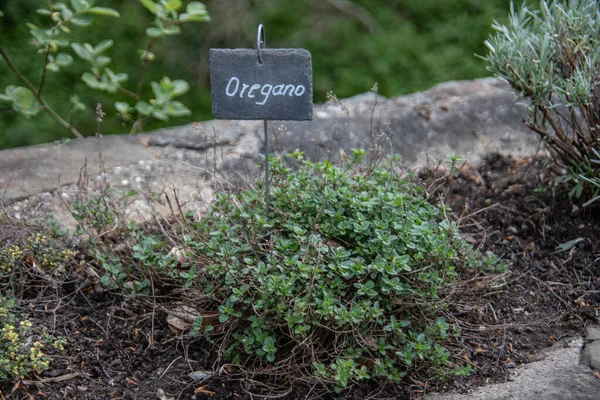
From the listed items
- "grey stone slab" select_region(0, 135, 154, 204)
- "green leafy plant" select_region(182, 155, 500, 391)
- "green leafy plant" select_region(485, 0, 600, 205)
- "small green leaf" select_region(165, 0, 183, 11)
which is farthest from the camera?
"small green leaf" select_region(165, 0, 183, 11)

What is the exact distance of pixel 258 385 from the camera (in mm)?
2188

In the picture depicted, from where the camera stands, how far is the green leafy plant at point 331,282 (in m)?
2.07

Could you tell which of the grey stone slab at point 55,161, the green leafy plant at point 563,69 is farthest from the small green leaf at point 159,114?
the green leafy plant at point 563,69

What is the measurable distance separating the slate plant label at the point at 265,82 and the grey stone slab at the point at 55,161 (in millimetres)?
945

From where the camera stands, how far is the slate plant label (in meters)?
2.21

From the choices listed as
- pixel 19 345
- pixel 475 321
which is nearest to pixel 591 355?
pixel 475 321

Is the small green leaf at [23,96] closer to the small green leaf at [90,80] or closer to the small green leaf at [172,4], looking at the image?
the small green leaf at [90,80]

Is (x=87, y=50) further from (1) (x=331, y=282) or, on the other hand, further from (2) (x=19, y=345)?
(1) (x=331, y=282)

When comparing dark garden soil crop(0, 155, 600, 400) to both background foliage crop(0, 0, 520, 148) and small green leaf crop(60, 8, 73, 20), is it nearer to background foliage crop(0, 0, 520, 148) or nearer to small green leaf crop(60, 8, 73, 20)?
small green leaf crop(60, 8, 73, 20)

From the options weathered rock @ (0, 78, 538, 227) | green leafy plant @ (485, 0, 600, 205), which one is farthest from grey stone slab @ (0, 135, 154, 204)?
green leafy plant @ (485, 0, 600, 205)

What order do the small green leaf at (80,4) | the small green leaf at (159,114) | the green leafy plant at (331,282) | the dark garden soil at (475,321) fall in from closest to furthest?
the green leafy plant at (331,282) → the dark garden soil at (475,321) → the small green leaf at (80,4) → the small green leaf at (159,114)

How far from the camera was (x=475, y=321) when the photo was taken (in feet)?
8.30

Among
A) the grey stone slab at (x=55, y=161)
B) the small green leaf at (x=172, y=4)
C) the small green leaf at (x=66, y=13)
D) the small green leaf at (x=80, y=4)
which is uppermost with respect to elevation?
the small green leaf at (x=172, y=4)

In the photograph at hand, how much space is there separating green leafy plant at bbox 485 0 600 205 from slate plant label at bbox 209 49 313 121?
106cm
